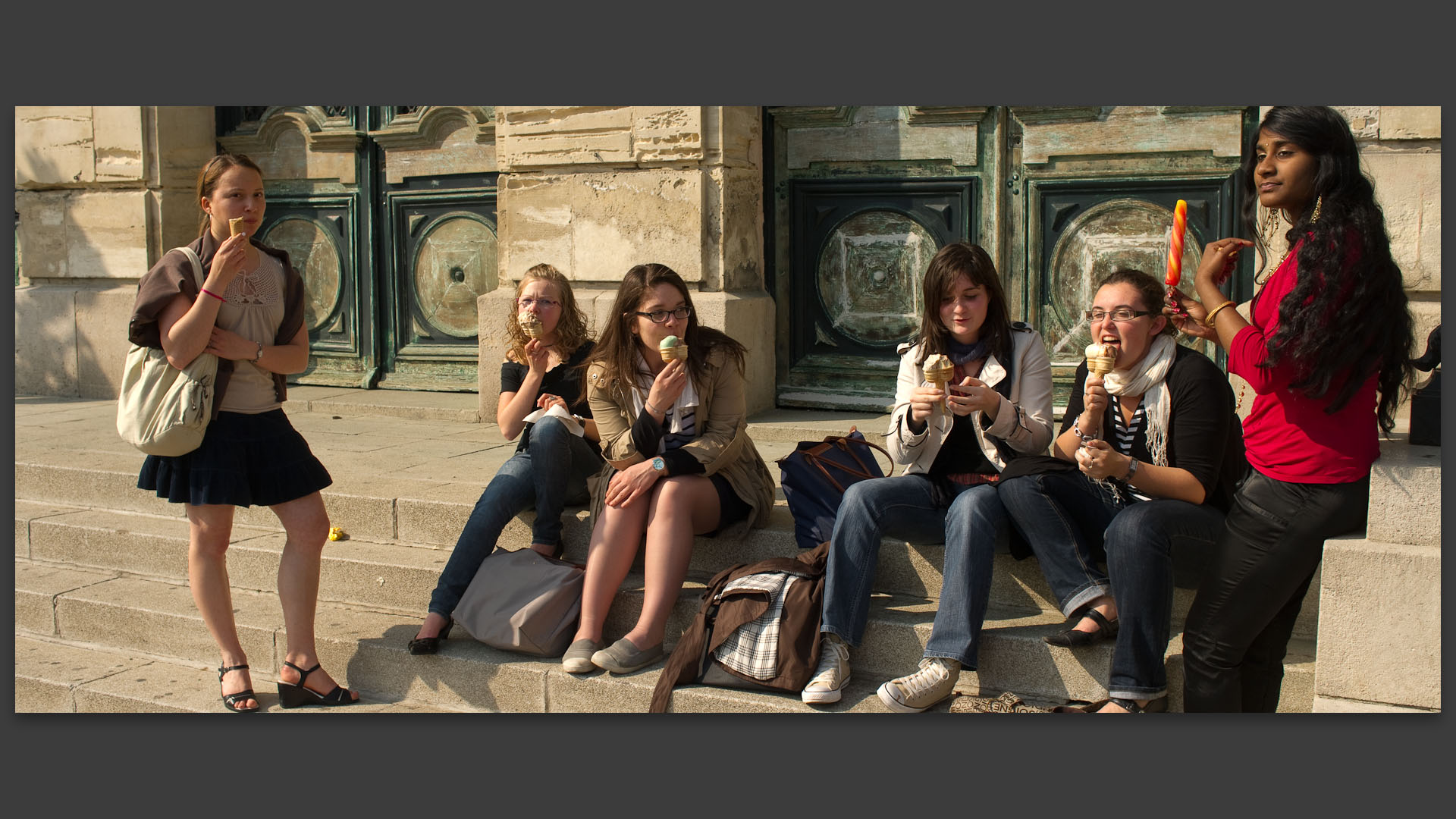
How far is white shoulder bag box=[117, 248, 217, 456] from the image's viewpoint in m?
3.89

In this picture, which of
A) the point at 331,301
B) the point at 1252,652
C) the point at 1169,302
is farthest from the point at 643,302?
the point at 331,301

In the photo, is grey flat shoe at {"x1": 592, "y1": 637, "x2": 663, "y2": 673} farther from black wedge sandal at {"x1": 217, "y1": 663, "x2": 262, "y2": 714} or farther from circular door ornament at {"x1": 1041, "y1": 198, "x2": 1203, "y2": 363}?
circular door ornament at {"x1": 1041, "y1": 198, "x2": 1203, "y2": 363}

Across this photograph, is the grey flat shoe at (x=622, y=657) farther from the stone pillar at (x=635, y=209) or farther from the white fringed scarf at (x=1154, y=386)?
the stone pillar at (x=635, y=209)

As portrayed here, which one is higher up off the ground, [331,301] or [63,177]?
[63,177]

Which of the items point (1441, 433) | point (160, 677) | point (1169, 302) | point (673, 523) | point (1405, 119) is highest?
point (1405, 119)

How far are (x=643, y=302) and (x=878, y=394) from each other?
3.00 meters

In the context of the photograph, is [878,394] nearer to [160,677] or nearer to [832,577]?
[832,577]

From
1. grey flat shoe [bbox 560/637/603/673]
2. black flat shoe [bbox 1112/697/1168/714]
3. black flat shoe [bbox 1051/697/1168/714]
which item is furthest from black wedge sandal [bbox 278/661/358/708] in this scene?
black flat shoe [bbox 1112/697/1168/714]

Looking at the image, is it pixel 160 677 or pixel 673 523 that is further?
pixel 160 677

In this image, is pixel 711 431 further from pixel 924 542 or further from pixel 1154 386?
pixel 1154 386

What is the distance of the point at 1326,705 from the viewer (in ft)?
11.7

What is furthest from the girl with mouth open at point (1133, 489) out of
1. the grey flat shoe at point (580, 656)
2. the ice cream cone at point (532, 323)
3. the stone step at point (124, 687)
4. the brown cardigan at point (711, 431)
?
the stone step at point (124, 687)

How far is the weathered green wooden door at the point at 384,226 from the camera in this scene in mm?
8297

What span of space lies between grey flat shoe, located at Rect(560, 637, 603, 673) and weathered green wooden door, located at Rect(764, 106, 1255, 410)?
130 inches
